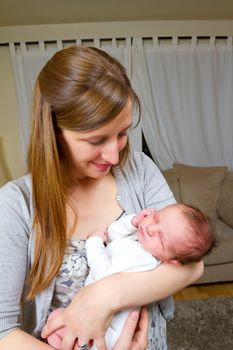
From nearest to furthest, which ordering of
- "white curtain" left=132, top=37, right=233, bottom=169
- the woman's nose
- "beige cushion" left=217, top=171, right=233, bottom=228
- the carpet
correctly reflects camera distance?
the woman's nose < the carpet < "beige cushion" left=217, top=171, right=233, bottom=228 < "white curtain" left=132, top=37, right=233, bottom=169

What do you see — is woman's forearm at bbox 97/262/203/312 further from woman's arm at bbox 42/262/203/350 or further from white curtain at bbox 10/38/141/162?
white curtain at bbox 10/38/141/162

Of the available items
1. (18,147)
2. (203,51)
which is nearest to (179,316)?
(18,147)

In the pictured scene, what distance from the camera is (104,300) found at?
29.6 inches

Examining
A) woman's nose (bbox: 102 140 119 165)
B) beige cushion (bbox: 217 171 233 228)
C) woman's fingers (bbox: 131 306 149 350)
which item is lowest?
beige cushion (bbox: 217 171 233 228)

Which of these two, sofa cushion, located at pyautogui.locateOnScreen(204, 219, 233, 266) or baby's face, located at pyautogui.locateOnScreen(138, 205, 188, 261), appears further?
sofa cushion, located at pyautogui.locateOnScreen(204, 219, 233, 266)

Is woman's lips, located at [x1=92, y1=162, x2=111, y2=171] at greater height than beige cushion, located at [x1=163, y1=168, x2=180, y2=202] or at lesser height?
greater

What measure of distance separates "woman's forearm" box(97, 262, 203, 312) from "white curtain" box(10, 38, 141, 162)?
2697 millimetres

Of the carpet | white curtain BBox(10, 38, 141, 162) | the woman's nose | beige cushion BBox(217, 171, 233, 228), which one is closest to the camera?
the woman's nose

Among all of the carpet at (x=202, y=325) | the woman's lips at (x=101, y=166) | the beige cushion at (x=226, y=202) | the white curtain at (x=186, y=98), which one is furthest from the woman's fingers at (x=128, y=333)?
the white curtain at (x=186, y=98)

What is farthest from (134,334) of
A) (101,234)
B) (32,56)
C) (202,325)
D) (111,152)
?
(32,56)

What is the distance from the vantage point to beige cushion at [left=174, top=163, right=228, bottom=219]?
3.12 metres

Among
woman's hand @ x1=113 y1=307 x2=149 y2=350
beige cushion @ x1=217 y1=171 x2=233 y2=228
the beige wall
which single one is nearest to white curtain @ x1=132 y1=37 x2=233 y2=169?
the beige wall

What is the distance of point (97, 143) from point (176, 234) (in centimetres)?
38

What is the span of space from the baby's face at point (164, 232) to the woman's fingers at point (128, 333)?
7.8 inches
